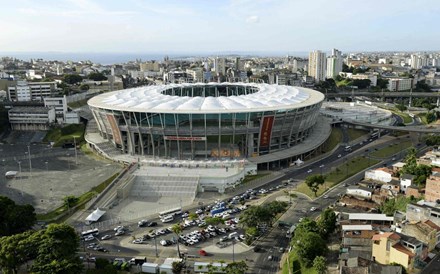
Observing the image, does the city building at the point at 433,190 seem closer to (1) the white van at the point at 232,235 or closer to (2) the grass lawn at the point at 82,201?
(1) the white van at the point at 232,235

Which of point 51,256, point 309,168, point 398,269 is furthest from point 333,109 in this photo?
point 51,256

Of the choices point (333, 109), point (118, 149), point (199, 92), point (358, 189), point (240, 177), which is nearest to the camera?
point (358, 189)

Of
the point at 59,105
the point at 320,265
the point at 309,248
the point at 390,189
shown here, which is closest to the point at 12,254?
the point at 309,248

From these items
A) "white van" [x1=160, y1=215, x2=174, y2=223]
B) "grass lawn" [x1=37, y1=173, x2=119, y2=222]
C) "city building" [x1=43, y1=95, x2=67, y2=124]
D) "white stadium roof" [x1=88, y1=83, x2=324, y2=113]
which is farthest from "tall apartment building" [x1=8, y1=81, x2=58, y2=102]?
"white van" [x1=160, y1=215, x2=174, y2=223]

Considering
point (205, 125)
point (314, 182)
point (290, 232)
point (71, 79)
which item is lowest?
point (290, 232)

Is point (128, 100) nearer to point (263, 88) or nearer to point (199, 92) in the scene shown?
point (199, 92)

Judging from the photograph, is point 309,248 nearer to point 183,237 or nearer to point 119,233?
point 183,237

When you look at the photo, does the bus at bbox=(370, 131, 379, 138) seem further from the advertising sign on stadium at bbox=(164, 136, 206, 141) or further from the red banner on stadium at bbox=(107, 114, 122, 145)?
the red banner on stadium at bbox=(107, 114, 122, 145)
